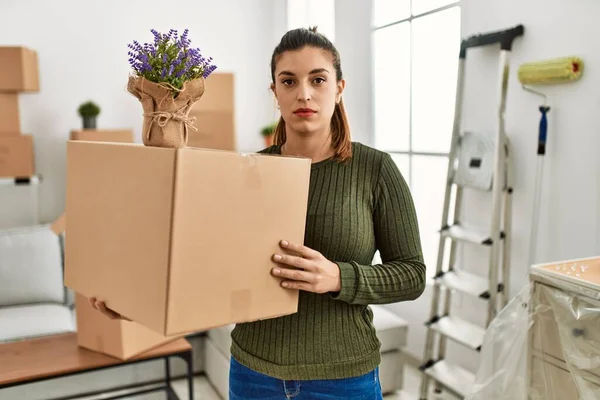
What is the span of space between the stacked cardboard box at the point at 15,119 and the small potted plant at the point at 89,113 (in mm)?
301

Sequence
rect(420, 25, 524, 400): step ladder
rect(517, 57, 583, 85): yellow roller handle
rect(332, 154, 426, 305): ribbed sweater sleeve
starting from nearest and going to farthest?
rect(332, 154, 426, 305): ribbed sweater sleeve
rect(517, 57, 583, 85): yellow roller handle
rect(420, 25, 524, 400): step ladder

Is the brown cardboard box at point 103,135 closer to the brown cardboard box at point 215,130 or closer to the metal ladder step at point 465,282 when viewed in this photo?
the brown cardboard box at point 215,130

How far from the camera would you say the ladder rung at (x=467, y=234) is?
2.23 m

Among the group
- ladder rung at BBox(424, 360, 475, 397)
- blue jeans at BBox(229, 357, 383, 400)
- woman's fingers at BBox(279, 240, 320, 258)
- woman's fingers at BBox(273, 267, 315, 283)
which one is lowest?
ladder rung at BBox(424, 360, 475, 397)

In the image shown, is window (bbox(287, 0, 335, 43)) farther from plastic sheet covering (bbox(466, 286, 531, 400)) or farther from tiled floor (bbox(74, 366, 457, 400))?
plastic sheet covering (bbox(466, 286, 531, 400))

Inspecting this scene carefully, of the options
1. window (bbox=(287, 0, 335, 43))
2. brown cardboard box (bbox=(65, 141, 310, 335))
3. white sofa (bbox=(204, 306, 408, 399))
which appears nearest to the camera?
brown cardboard box (bbox=(65, 141, 310, 335))

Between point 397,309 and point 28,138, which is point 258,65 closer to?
point 28,138

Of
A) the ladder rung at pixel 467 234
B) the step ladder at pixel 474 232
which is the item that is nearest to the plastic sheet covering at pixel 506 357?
the step ladder at pixel 474 232

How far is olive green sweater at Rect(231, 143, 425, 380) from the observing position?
1034 mm

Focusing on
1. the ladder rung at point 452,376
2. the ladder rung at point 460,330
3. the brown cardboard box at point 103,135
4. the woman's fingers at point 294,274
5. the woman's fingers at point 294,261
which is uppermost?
the brown cardboard box at point 103,135

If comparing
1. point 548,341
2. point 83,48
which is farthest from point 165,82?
point 83,48

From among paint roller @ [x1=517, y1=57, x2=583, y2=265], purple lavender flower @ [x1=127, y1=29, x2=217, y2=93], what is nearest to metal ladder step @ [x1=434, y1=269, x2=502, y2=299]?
paint roller @ [x1=517, y1=57, x2=583, y2=265]

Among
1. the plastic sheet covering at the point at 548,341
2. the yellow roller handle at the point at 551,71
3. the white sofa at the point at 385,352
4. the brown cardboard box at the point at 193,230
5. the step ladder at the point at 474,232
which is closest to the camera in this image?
the brown cardboard box at the point at 193,230

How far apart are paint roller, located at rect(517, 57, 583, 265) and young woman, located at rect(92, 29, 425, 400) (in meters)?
1.18
